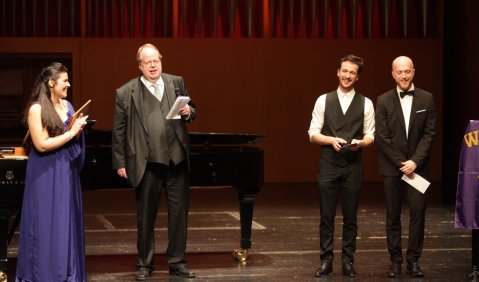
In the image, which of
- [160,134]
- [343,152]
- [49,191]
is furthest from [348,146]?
[49,191]

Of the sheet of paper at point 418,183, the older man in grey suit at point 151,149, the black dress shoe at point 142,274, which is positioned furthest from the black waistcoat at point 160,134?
the sheet of paper at point 418,183

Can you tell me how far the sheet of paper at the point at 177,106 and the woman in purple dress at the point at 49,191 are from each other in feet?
1.77

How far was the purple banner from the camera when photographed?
5.25m

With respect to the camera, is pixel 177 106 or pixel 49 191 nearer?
pixel 49 191

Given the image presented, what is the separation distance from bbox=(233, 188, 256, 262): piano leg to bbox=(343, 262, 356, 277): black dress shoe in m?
0.86

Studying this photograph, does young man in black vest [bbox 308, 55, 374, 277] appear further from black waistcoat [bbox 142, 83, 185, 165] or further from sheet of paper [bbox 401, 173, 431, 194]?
black waistcoat [bbox 142, 83, 185, 165]

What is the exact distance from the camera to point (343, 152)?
542 cm

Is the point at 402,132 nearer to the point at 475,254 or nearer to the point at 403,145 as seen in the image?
the point at 403,145

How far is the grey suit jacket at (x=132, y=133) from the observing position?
538 centimetres

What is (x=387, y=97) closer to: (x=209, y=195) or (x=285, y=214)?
(x=285, y=214)

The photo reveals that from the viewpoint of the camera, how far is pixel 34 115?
4.88m

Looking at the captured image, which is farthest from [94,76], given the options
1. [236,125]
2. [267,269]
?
[267,269]

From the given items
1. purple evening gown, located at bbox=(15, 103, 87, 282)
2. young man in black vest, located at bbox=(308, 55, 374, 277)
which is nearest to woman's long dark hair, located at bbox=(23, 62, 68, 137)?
purple evening gown, located at bbox=(15, 103, 87, 282)

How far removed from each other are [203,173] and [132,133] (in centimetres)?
67
